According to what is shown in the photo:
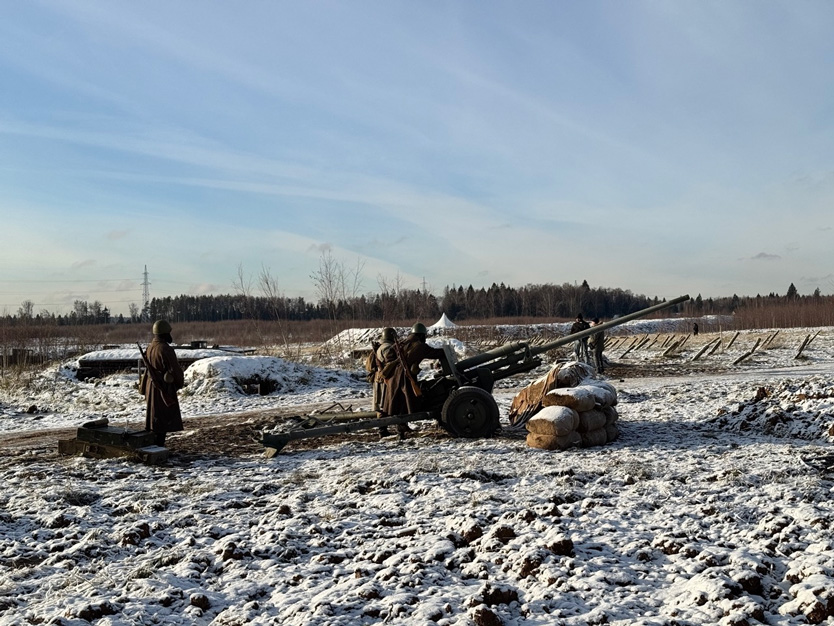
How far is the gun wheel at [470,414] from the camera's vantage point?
9648 millimetres

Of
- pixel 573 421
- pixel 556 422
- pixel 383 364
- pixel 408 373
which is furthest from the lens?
pixel 383 364

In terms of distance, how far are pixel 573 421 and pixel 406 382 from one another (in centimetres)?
247

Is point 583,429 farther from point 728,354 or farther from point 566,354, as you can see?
point 728,354

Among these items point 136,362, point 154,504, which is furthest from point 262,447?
point 136,362

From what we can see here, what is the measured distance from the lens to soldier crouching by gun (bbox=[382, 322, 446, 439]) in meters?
9.71

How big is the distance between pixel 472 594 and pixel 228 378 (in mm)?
15019

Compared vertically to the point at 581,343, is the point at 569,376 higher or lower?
lower

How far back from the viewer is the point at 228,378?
18453mm

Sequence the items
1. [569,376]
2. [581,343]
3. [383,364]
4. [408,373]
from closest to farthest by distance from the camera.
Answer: [408,373]
[383,364]
[569,376]
[581,343]

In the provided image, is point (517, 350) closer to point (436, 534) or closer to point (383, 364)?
point (383, 364)

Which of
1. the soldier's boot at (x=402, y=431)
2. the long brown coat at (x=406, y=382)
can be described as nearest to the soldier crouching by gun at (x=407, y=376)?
the long brown coat at (x=406, y=382)

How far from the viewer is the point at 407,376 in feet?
31.8

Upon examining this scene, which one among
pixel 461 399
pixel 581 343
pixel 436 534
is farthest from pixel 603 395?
pixel 581 343

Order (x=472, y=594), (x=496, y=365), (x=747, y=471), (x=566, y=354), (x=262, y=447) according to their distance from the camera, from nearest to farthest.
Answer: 1. (x=472, y=594)
2. (x=747, y=471)
3. (x=262, y=447)
4. (x=496, y=365)
5. (x=566, y=354)
